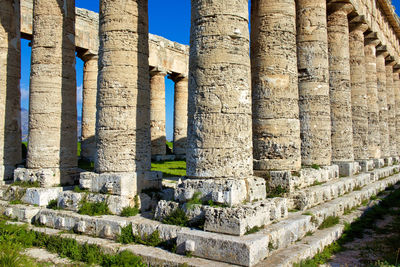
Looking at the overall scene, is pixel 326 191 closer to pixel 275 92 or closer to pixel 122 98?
pixel 275 92

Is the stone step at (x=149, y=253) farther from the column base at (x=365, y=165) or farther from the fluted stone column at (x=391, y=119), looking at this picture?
the fluted stone column at (x=391, y=119)

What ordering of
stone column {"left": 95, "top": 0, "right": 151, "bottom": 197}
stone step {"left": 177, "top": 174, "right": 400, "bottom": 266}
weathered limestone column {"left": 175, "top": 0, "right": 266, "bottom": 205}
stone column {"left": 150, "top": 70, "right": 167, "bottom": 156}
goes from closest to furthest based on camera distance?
stone step {"left": 177, "top": 174, "right": 400, "bottom": 266}, weathered limestone column {"left": 175, "top": 0, "right": 266, "bottom": 205}, stone column {"left": 95, "top": 0, "right": 151, "bottom": 197}, stone column {"left": 150, "top": 70, "right": 167, "bottom": 156}

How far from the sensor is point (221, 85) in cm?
718

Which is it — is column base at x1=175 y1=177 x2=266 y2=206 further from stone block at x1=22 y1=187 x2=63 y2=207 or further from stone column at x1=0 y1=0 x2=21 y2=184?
stone column at x1=0 y1=0 x2=21 y2=184

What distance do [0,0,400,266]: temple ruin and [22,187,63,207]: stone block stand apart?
0.03 meters

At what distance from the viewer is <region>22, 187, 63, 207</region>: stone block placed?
948 centimetres

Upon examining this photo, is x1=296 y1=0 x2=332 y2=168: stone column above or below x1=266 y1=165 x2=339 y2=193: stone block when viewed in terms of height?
above

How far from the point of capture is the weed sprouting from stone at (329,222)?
26.7 ft

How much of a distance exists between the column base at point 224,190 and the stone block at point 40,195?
430 centimetres

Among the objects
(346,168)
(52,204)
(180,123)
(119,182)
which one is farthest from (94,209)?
(180,123)

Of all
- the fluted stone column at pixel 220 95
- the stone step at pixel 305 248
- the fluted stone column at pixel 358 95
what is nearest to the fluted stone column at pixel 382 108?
the fluted stone column at pixel 358 95

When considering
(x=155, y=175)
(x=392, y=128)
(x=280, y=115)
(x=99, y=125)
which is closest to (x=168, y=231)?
(x=155, y=175)

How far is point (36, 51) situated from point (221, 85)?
6367 millimetres

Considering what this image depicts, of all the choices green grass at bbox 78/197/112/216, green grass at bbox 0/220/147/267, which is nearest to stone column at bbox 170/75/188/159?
green grass at bbox 78/197/112/216
